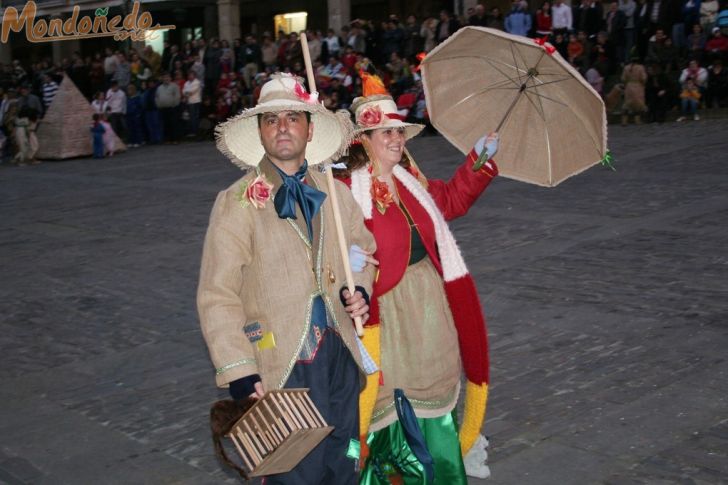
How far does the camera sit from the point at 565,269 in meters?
8.49

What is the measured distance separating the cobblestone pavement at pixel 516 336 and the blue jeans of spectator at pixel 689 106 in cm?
531

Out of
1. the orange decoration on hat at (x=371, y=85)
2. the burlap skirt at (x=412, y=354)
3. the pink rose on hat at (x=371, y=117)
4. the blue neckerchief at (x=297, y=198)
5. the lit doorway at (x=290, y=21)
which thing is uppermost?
the lit doorway at (x=290, y=21)

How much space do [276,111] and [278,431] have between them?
3.65 ft

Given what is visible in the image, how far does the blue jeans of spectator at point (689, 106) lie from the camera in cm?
1841

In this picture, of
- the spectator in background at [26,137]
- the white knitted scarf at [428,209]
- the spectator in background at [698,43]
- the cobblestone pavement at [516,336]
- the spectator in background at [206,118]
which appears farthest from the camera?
the spectator in background at [206,118]

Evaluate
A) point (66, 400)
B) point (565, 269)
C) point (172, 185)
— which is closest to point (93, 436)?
point (66, 400)

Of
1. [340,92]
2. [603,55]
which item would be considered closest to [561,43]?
[603,55]

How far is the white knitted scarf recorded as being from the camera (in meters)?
4.38

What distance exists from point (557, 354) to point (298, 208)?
3223 millimetres

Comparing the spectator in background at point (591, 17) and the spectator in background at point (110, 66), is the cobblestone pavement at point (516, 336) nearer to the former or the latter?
the spectator in background at point (591, 17)

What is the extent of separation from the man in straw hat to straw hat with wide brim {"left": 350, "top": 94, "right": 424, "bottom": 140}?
0.75m

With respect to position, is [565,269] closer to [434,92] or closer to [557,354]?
[557,354]

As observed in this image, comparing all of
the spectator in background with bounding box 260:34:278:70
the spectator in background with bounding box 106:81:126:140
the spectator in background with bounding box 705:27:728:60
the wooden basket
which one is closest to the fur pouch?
the wooden basket

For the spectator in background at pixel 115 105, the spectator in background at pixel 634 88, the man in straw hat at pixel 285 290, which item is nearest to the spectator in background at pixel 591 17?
the spectator in background at pixel 634 88
